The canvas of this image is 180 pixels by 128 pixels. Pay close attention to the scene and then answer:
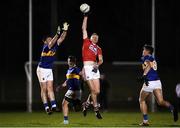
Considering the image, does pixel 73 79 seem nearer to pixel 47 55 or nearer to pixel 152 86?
pixel 47 55

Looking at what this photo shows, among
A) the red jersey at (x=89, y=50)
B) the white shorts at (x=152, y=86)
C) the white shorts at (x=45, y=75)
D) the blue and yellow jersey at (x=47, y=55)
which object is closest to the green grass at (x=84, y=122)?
the white shorts at (x=152, y=86)

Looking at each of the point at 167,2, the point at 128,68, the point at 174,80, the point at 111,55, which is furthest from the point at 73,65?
the point at 111,55

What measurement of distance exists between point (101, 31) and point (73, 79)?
33.1 m

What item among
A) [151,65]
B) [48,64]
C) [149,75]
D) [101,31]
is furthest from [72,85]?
[101,31]

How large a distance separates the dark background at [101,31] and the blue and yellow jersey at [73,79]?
28.6m

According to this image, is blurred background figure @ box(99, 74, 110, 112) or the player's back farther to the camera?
blurred background figure @ box(99, 74, 110, 112)

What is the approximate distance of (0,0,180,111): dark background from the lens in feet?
173

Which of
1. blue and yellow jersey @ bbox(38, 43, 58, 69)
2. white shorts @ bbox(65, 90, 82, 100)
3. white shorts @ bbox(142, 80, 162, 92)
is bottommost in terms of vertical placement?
white shorts @ bbox(65, 90, 82, 100)

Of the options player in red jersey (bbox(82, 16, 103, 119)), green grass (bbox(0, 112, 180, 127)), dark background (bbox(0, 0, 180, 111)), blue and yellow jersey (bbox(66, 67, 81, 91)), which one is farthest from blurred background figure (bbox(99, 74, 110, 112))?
dark background (bbox(0, 0, 180, 111))

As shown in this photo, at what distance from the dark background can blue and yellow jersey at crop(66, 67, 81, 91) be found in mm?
28649

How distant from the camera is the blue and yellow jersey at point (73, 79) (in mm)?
22203

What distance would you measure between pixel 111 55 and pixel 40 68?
1305 inches

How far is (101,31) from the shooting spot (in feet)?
181

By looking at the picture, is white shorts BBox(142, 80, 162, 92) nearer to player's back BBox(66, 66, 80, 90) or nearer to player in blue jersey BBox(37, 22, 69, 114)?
player's back BBox(66, 66, 80, 90)
